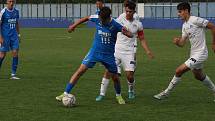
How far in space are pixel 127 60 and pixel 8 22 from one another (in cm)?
480

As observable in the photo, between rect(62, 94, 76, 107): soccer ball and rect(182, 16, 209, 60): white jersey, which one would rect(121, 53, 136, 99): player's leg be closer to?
rect(182, 16, 209, 60): white jersey

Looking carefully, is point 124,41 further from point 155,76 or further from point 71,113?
point 155,76

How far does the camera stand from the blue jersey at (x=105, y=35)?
11.3 meters

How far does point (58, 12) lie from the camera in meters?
73.8

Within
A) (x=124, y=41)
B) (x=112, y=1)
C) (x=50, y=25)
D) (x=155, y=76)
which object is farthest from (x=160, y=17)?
(x=124, y=41)


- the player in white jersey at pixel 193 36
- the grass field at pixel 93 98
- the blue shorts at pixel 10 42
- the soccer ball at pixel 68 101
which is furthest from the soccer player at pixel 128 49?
the blue shorts at pixel 10 42

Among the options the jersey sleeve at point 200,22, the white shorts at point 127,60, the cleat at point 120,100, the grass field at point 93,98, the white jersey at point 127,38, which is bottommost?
the grass field at point 93,98

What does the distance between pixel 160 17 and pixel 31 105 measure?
5661 cm

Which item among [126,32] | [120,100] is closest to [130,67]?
[120,100]

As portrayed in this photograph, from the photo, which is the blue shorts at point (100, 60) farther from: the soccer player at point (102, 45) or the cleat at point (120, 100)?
the cleat at point (120, 100)

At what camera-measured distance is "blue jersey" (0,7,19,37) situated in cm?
1581

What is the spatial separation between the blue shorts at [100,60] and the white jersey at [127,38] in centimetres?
103

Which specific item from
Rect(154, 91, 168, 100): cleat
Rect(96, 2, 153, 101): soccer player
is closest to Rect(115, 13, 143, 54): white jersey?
Rect(96, 2, 153, 101): soccer player

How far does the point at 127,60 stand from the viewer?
12391 millimetres
